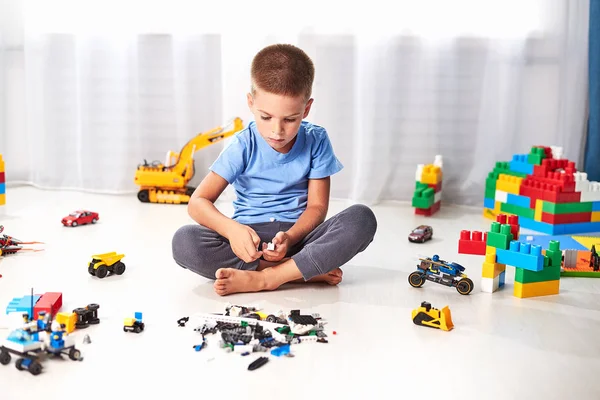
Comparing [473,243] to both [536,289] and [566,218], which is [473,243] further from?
[566,218]

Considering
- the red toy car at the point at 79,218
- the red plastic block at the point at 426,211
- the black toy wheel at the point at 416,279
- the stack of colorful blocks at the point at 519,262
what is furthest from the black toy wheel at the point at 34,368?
the red plastic block at the point at 426,211

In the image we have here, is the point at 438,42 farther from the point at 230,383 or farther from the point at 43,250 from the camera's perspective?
the point at 230,383

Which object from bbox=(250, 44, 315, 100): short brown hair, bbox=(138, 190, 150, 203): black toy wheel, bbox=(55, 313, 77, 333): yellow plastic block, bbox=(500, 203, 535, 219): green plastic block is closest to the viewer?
bbox=(55, 313, 77, 333): yellow plastic block

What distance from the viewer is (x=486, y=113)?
2.84 metres

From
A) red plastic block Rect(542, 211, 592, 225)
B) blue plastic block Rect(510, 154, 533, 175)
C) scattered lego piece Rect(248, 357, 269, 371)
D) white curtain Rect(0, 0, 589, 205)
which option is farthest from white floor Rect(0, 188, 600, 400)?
white curtain Rect(0, 0, 589, 205)

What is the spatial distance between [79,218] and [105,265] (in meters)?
0.62

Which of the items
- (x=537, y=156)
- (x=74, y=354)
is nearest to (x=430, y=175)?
(x=537, y=156)

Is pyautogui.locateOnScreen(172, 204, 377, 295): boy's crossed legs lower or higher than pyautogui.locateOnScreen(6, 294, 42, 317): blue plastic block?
higher

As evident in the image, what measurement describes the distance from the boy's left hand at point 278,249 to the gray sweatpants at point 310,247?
4 cm

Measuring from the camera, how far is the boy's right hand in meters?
1.65

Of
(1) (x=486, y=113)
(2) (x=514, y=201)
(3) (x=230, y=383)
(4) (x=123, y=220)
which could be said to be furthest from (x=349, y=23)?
(3) (x=230, y=383)

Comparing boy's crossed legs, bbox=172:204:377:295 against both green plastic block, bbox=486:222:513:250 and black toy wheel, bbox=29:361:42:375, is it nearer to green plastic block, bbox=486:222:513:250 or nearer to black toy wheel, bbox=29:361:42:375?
green plastic block, bbox=486:222:513:250

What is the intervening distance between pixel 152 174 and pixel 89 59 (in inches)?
21.3

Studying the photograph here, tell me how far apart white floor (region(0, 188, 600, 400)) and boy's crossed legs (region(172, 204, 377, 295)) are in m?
0.04
